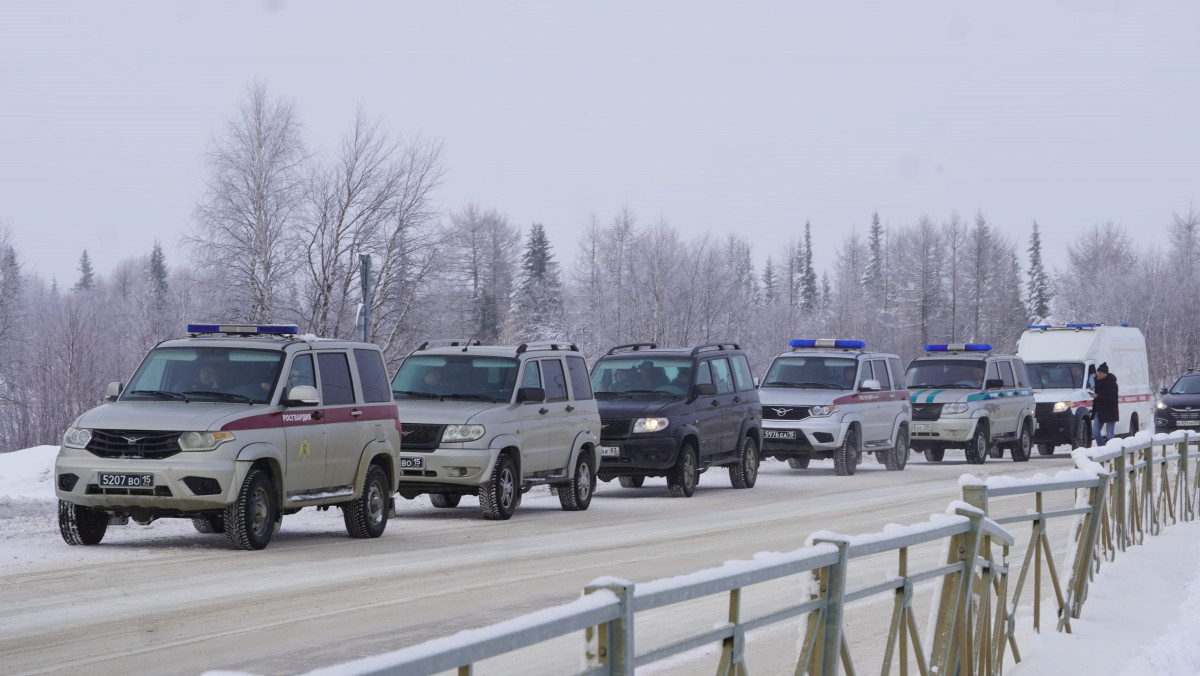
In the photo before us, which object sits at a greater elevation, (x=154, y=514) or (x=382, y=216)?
(x=382, y=216)

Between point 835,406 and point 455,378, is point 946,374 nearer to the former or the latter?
point 835,406

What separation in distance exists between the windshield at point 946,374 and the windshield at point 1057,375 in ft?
15.0

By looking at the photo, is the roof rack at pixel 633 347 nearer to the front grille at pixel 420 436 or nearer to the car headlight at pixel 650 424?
the car headlight at pixel 650 424

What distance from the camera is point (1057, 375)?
3406cm

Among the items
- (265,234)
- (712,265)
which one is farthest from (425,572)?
(712,265)

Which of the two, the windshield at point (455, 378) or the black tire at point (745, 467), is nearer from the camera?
the windshield at point (455, 378)

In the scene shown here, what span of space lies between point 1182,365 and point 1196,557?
295 ft

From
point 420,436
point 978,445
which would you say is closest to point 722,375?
point 420,436

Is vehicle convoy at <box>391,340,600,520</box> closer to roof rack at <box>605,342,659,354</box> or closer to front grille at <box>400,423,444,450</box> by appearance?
front grille at <box>400,423,444,450</box>

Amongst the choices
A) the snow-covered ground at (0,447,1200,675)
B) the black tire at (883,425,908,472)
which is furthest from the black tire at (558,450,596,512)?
the black tire at (883,425,908,472)

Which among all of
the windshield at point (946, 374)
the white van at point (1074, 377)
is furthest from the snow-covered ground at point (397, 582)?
the white van at point (1074, 377)

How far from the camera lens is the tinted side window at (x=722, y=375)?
71.4 ft

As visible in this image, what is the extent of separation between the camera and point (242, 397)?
1304cm

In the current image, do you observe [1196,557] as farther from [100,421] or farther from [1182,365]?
[1182,365]
